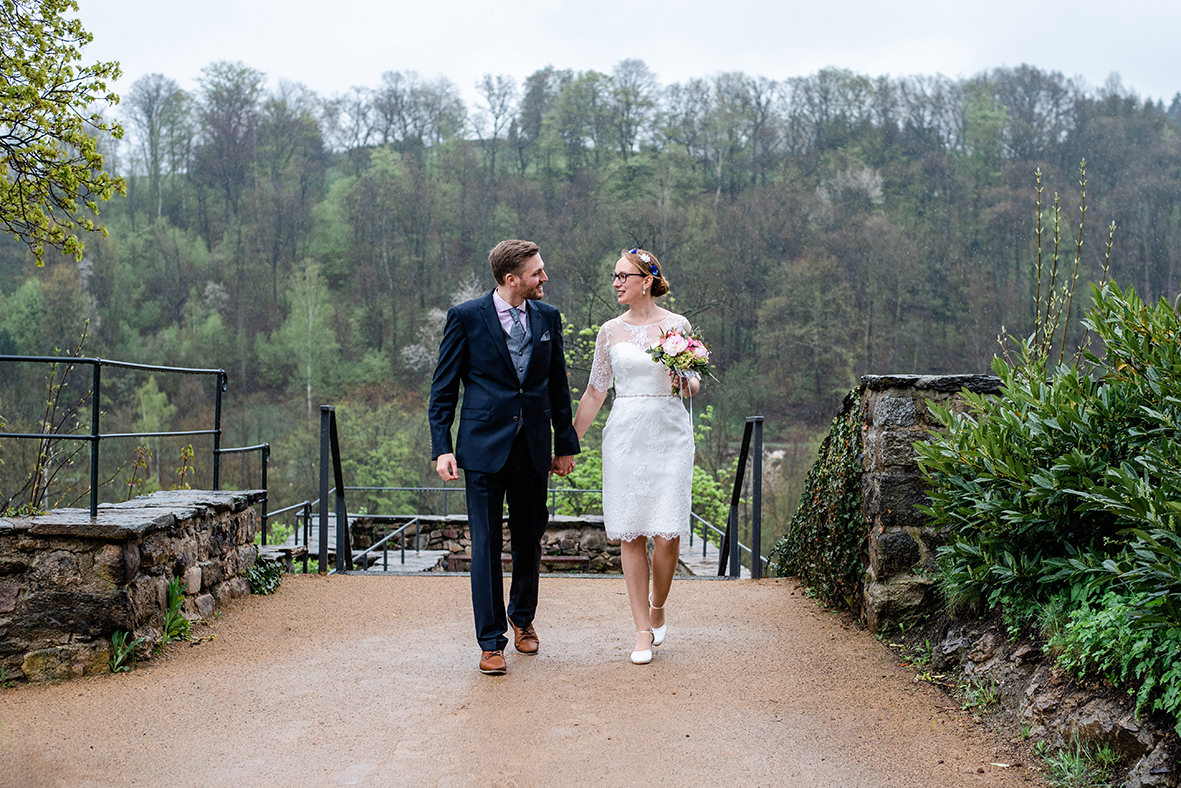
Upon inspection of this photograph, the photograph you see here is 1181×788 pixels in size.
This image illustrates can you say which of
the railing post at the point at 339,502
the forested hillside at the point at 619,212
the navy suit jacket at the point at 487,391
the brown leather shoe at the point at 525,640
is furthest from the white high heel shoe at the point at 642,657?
the forested hillside at the point at 619,212

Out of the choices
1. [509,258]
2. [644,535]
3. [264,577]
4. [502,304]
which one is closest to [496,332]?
[502,304]

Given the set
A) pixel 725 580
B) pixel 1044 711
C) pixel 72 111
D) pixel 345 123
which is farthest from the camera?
pixel 345 123

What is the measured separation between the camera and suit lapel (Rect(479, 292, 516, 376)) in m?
3.68

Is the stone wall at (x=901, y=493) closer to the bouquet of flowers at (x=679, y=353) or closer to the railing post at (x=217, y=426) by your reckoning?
the bouquet of flowers at (x=679, y=353)

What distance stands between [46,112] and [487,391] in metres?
3.53

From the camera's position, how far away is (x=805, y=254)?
41.5 meters

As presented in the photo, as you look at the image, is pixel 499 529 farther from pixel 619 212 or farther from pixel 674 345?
pixel 619 212

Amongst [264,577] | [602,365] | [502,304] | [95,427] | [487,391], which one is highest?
[502,304]

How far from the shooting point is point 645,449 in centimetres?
393

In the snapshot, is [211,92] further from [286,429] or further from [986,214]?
[986,214]

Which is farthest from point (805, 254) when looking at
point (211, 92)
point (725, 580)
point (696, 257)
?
point (725, 580)

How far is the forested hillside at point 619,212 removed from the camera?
3822 cm

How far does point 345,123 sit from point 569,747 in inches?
1691

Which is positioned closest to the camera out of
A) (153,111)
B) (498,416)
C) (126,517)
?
(498,416)
